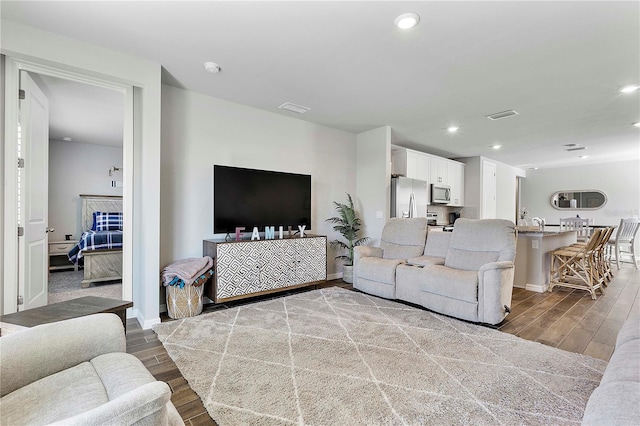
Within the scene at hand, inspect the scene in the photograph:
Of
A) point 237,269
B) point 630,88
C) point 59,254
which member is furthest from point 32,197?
point 630,88

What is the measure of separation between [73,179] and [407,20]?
6698 mm

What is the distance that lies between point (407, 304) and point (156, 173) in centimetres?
311

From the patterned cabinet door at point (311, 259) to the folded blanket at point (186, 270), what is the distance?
1.18 meters

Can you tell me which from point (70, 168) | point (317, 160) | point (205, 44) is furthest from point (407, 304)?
point (70, 168)

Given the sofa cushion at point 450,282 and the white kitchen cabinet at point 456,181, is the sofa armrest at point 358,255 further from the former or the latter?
the white kitchen cabinet at point 456,181

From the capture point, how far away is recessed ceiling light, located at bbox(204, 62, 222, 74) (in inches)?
112

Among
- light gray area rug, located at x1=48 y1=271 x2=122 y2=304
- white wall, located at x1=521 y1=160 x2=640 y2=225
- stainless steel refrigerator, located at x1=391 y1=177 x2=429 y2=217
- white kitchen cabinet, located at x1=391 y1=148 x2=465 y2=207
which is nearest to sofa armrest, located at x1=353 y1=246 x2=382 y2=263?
stainless steel refrigerator, located at x1=391 y1=177 x2=429 y2=217

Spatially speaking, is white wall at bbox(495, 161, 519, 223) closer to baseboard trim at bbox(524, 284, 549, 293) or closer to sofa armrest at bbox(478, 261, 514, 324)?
baseboard trim at bbox(524, 284, 549, 293)

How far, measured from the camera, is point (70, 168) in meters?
5.82

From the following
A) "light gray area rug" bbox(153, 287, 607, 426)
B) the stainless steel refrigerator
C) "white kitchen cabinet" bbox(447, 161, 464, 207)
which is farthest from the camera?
"white kitchen cabinet" bbox(447, 161, 464, 207)

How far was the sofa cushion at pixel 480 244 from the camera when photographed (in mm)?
3193

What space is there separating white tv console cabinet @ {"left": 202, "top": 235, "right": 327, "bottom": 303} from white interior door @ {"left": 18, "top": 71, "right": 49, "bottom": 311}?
59.0 inches

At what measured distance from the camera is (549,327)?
2848 mm

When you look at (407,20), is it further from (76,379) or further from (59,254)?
(59,254)
